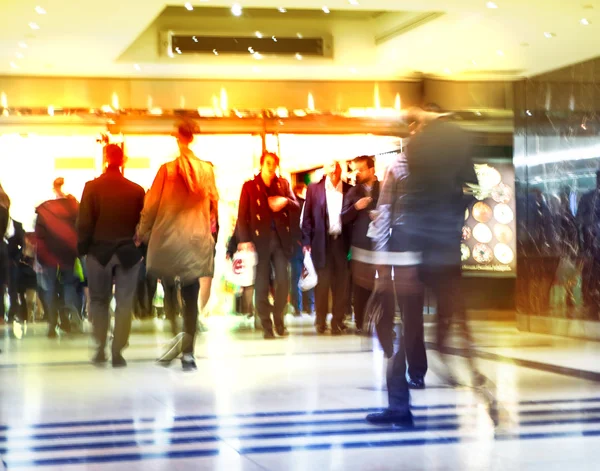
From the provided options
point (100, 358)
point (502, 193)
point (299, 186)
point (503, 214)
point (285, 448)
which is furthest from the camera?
point (503, 214)

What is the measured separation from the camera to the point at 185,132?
7109 mm

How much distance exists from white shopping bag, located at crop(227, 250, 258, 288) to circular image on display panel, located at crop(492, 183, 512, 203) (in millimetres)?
4405

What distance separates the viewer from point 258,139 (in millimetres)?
11133

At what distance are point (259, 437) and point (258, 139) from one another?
6971mm

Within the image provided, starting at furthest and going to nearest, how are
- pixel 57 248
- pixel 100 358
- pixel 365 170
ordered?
pixel 57 248
pixel 365 170
pixel 100 358

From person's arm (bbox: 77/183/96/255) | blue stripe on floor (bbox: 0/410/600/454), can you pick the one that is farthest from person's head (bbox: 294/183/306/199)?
blue stripe on floor (bbox: 0/410/600/454)

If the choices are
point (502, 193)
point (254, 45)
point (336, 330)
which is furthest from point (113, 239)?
point (502, 193)

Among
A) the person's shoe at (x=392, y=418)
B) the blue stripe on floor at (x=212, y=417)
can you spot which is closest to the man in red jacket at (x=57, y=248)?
the blue stripe on floor at (x=212, y=417)

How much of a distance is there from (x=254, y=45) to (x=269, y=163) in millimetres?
1552

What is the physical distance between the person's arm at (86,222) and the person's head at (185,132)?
765mm

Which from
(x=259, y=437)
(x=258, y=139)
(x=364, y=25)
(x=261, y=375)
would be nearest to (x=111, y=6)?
(x=258, y=139)

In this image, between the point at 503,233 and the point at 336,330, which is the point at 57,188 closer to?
the point at 336,330

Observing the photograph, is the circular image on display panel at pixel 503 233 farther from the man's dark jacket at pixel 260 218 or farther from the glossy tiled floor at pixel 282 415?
the glossy tiled floor at pixel 282 415

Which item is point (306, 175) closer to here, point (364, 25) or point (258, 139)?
point (258, 139)
